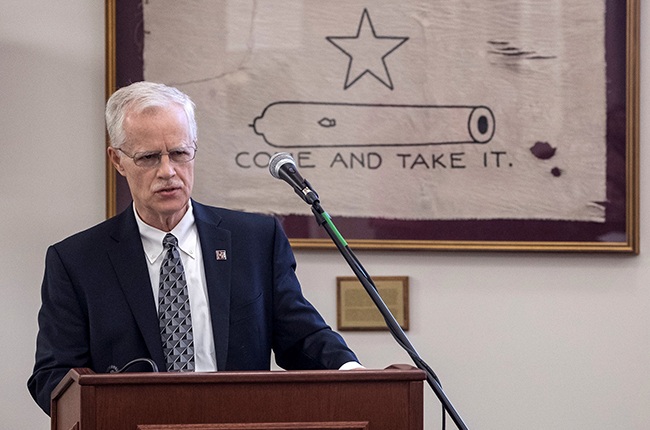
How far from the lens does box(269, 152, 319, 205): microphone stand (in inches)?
86.4

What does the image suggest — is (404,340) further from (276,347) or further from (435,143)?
(435,143)

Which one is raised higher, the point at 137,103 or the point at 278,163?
the point at 137,103

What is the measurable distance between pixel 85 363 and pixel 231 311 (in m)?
0.39

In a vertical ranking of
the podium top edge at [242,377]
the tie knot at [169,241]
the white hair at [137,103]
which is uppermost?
the white hair at [137,103]

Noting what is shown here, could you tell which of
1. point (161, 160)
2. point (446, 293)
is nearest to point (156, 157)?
point (161, 160)

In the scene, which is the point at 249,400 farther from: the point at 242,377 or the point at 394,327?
the point at 394,327

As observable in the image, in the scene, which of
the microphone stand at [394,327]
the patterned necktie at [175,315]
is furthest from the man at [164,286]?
the microphone stand at [394,327]

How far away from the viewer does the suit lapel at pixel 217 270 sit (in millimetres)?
2594

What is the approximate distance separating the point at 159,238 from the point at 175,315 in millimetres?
230

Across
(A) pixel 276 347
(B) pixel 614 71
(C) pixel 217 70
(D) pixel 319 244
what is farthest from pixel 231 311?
(B) pixel 614 71

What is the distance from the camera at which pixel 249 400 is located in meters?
1.88

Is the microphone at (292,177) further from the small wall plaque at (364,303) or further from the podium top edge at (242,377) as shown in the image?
the small wall plaque at (364,303)

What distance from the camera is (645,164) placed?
3.62 meters

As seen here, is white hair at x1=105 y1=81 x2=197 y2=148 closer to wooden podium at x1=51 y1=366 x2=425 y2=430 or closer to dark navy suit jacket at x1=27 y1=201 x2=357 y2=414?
dark navy suit jacket at x1=27 y1=201 x2=357 y2=414
